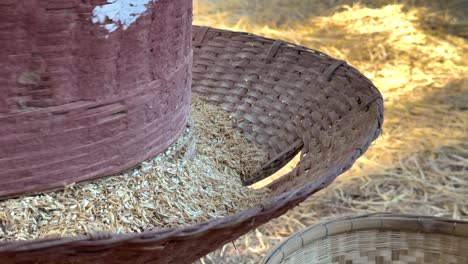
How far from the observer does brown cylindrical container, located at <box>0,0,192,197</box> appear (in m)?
0.79

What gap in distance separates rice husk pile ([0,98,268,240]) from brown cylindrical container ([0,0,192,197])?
2 cm

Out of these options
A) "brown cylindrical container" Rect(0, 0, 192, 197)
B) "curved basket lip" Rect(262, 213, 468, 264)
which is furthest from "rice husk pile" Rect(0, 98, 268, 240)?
"curved basket lip" Rect(262, 213, 468, 264)

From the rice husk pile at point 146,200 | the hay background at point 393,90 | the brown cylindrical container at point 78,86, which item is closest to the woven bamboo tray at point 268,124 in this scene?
the rice husk pile at point 146,200

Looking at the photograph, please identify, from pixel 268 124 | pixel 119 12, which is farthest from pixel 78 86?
pixel 268 124

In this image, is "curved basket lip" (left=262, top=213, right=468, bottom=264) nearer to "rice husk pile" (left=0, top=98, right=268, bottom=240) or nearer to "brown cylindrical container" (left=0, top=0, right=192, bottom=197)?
"rice husk pile" (left=0, top=98, right=268, bottom=240)

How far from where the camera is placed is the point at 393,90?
2529mm

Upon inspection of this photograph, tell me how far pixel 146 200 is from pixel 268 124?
387 mm

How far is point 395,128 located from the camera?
2.32 metres

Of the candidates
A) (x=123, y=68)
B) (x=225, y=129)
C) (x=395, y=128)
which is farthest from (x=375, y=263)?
(x=395, y=128)

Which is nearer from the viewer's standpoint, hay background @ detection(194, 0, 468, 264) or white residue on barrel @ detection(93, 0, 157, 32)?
white residue on barrel @ detection(93, 0, 157, 32)

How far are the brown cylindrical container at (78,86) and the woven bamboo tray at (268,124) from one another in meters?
0.18

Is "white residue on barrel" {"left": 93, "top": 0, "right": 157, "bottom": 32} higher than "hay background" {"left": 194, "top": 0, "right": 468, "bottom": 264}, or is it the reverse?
"white residue on barrel" {"left": 93, "top": 0, "right": 157, "bottom": 32}

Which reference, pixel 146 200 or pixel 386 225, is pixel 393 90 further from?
pixel 146 200

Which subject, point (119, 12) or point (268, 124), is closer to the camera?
point (119, 12)
